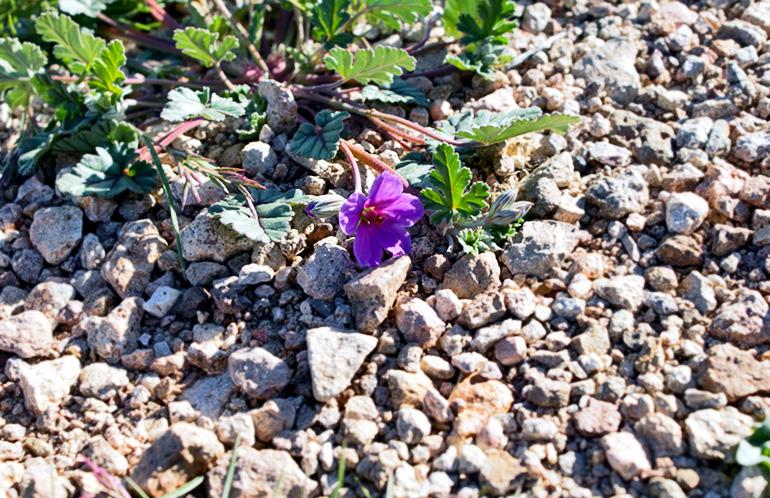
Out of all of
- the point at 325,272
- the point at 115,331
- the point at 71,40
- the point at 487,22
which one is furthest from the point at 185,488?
the point at 487,22

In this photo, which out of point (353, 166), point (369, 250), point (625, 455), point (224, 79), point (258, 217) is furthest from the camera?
point (224, 79)

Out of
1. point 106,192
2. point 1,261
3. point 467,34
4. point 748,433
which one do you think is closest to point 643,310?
point 748,433

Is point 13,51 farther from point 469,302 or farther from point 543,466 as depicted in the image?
point 543,466

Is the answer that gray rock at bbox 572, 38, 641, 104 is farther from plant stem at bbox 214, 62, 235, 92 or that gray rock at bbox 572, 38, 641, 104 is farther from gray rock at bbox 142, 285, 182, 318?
gray rock at bbox 142, 285, 182, 318

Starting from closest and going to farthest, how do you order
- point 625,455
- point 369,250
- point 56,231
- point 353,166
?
point 625,455 → point 369,250 → point 353,166 → point 56,231

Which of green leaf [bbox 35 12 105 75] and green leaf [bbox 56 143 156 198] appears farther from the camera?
green leaf [bbox 35 12 105 75]

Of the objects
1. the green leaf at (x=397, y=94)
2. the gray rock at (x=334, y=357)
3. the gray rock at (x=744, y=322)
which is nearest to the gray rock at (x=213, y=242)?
the gray rock at (x=334, y=357)

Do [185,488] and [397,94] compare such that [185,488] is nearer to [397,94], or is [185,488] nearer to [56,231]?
[56,231]

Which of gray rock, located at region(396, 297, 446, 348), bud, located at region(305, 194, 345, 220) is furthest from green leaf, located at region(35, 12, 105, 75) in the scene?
gray rock, located at region(396, 297, 446, 348)
